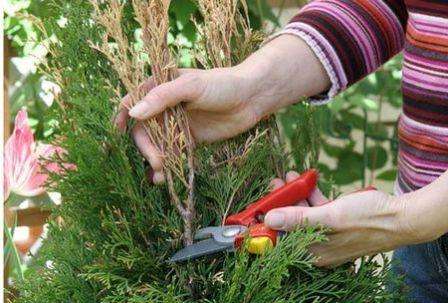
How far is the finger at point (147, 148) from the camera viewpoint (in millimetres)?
1337

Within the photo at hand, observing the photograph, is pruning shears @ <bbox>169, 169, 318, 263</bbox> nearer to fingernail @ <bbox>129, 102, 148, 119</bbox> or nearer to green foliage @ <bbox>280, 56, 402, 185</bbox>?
fingernail @ <bbox>129, 102, 148, 119</bbox>

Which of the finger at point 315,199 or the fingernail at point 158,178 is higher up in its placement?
the fingernail at point 158,178

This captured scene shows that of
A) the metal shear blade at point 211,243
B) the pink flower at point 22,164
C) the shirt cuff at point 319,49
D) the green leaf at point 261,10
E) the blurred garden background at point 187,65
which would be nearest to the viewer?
the metal shear blade at point 211,243

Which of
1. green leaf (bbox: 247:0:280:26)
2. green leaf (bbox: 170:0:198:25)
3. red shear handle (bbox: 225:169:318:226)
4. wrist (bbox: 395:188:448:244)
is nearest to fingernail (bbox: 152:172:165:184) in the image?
red shear handle (bbox: 225:169:318:226)

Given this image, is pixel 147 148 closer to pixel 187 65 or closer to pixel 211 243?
pixel 211 243

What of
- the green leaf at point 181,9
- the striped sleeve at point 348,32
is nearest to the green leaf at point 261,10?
Answer: the green leaf at point 181,9

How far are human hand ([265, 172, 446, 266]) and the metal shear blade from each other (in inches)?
2.1

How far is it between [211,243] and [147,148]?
0.17m

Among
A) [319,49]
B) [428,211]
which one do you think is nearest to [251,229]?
[428,211]

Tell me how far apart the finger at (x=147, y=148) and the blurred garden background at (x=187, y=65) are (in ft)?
1.02

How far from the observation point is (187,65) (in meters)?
2.41

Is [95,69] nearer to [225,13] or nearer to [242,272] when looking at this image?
[225,13]

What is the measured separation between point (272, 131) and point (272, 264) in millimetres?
337

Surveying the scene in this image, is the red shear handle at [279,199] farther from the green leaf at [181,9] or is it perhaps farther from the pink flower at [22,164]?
the green leaf at [181,9]
